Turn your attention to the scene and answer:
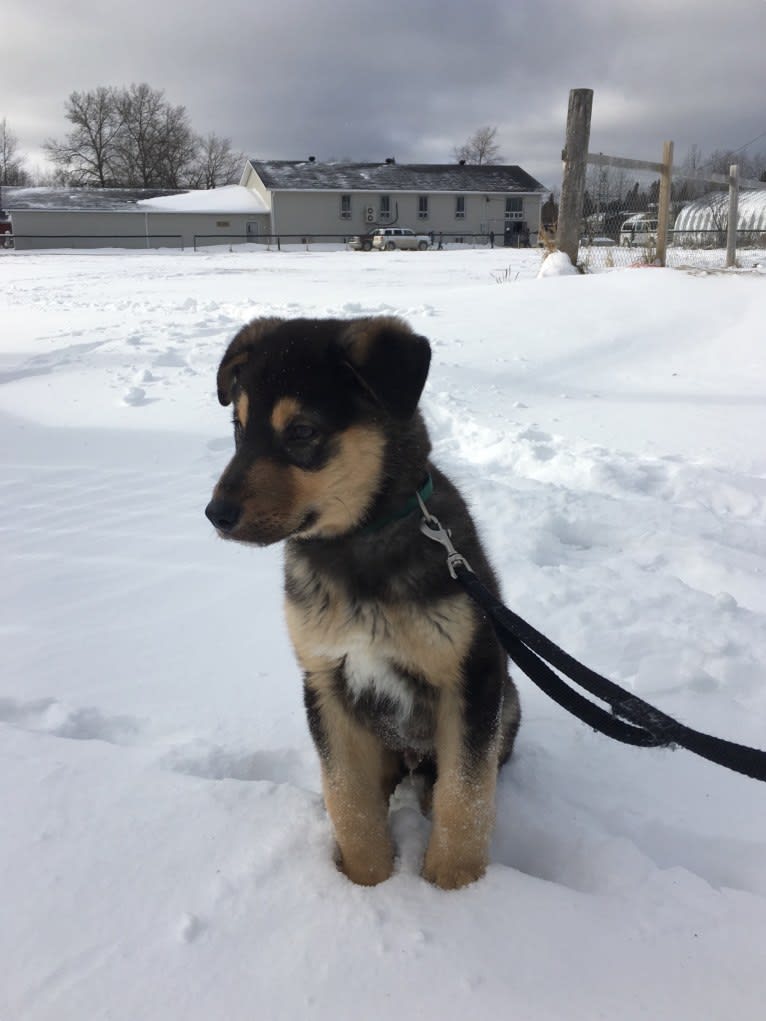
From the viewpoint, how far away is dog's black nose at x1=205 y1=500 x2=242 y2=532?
218cm

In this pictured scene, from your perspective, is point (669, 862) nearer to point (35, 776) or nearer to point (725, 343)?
point (35, 776)

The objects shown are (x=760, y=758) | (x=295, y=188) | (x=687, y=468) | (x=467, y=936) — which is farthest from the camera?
(x=295, y=188)

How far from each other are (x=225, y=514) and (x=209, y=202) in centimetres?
7171

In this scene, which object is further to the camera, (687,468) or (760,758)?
(687,468)

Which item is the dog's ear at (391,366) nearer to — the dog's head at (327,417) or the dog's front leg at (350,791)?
the dog's head at (327,417)

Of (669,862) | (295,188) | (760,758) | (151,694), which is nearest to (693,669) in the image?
(669,862)

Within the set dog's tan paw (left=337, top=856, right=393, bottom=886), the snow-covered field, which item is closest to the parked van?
the snow-covered field

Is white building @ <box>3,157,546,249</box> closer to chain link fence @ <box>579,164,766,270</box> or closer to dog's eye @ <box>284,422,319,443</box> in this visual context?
chain link fence @ <box>579,164,766,270</box>

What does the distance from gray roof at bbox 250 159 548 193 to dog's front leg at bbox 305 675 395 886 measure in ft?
227

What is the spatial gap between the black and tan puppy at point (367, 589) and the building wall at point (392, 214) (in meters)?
66.3

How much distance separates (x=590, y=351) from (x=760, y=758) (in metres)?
9.08

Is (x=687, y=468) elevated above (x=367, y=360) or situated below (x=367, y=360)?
below

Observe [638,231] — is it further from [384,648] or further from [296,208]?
[296,208]

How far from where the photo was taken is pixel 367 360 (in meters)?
2.40
